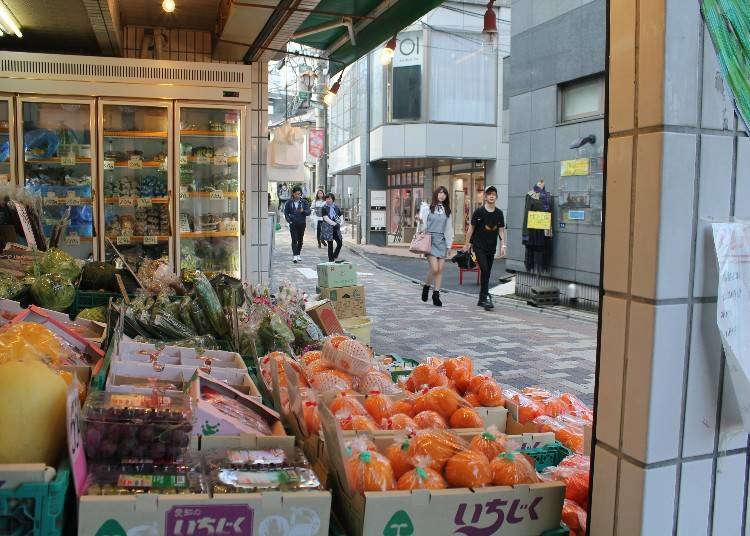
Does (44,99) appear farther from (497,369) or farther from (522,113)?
(522,113)

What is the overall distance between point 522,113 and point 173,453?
12663 mm

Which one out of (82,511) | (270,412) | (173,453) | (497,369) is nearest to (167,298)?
(270,412)

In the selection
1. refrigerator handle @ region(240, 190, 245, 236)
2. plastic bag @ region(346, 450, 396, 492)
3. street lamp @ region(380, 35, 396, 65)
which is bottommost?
plastic bag @ region(346, 450, 396, 492)

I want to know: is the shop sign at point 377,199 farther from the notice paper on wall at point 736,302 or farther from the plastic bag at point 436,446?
the notice paper on wall at point 736,302

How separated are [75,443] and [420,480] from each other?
0.94 metres

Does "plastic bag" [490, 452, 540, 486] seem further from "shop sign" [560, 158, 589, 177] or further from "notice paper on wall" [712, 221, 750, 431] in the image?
"shop sign" [560, 158, 589, 177]

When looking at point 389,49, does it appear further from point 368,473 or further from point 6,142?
point 368,473

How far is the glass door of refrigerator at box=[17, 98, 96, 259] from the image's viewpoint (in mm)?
6773

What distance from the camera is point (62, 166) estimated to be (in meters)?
7.10

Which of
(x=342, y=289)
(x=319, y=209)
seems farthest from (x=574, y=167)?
(x=319, y=209)

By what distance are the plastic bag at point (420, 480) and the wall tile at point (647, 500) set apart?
52 centimetres

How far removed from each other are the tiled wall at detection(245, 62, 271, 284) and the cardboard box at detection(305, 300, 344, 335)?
3.04 m

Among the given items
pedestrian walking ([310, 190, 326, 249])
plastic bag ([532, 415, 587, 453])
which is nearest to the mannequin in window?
pedestrian walking ([310, 190, 326, 249])

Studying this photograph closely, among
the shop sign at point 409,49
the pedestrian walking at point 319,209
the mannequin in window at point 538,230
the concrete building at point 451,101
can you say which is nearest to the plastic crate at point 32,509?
the mannequin in window at point 538,230
